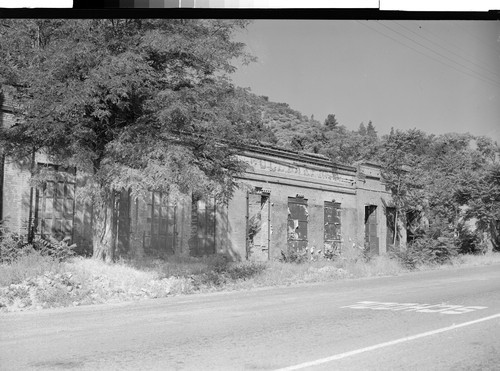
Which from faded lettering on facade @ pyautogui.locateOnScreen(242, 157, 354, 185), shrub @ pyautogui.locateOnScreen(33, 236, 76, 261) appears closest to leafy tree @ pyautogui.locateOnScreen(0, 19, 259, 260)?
faded lettering on facade @ pyautogui.locateOnScreen(242, 157, 354, 185)

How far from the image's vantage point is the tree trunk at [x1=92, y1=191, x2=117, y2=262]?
11617 mm

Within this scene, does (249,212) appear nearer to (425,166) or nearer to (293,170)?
(293,170)

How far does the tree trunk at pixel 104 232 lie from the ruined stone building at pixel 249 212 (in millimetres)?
584

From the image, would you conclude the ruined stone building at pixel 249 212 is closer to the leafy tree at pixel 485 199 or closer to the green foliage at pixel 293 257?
the green foliage at pixel 293 257

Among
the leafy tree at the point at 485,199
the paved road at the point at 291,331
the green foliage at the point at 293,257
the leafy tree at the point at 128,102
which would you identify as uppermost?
the leafy tree at the point at 128,102

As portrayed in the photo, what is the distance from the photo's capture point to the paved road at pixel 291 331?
4.83 meters

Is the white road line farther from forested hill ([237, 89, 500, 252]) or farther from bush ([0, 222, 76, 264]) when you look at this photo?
bush ([0, 222, 76, 264])

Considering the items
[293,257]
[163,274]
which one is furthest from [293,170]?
[163,274]

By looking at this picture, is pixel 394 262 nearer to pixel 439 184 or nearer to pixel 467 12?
pixel 439 184

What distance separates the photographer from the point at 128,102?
10047 millimetres

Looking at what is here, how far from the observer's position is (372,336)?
5.79m

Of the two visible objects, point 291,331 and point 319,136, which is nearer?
point 291,331

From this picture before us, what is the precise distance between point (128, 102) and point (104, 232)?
289 centimetres

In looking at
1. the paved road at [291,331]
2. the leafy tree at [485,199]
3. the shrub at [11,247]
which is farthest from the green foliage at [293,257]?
the shrub at [11,247]
